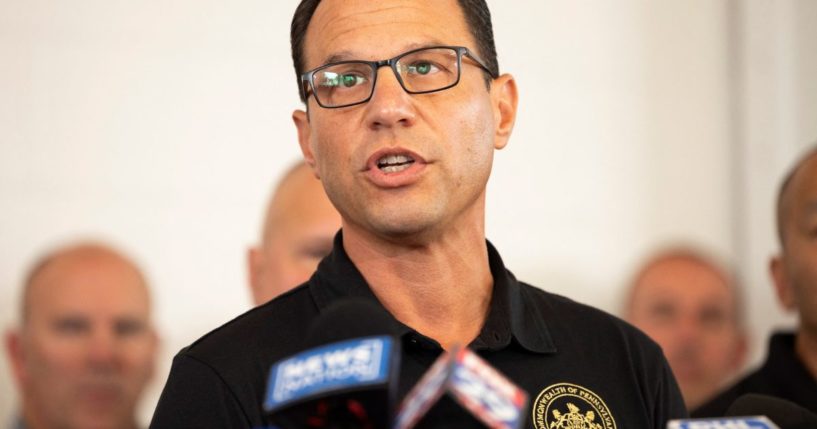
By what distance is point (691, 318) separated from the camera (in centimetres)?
431

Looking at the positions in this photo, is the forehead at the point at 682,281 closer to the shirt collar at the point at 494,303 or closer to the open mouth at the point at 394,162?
the shirt collar at the point at 494,303

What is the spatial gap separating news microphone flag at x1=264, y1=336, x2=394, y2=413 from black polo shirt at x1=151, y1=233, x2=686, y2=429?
0.39 meters

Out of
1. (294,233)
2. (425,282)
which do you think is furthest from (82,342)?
(425,282)

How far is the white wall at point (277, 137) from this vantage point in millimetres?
4008

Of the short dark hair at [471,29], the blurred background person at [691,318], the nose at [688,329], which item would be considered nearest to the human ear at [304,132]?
the short dark hair at [471,29]

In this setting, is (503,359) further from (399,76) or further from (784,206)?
(784,206)

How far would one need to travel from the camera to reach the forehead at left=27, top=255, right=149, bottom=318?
Answer: 12.2 feet

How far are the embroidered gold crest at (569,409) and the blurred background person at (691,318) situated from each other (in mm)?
2424

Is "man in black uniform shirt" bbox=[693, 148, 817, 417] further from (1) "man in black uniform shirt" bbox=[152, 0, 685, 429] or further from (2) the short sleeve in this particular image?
(2) the short sleeve

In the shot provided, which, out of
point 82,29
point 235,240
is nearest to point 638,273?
point 235,240

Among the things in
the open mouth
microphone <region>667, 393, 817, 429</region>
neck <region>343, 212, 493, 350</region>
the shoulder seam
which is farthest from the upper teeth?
microphone <region>667, 393, 817, 429</region>

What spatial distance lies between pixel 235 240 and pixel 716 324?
61.8 inches

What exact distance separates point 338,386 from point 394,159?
62 cm

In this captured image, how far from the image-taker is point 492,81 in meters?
1.98
